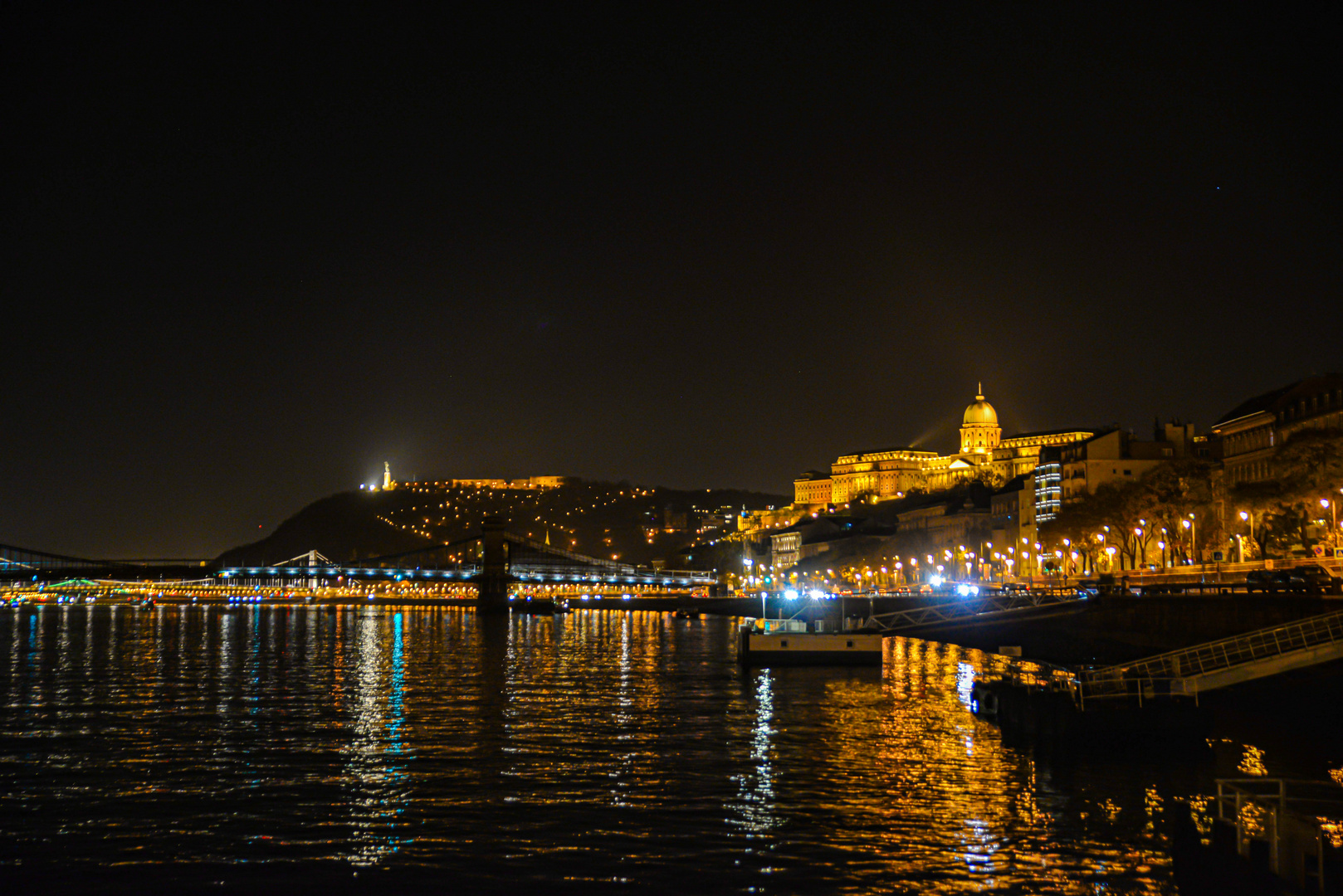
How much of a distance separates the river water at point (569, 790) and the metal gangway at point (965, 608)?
27.7 meters

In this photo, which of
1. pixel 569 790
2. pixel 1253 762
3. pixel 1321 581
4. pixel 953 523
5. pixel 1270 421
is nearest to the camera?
pixel 569 790

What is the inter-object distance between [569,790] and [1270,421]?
273 ft

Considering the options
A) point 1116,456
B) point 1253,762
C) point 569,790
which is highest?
point 1116,456

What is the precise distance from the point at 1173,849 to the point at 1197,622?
109ft

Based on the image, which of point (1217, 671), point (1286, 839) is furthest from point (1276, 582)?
point (1286, 839)

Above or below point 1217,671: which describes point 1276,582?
above

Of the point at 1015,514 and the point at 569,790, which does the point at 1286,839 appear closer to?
the point at 569,790

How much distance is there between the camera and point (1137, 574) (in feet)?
269

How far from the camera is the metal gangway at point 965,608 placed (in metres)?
75.9

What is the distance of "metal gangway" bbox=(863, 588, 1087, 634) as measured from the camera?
2990 inches

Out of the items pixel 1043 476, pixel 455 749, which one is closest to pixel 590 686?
pixel 455 749

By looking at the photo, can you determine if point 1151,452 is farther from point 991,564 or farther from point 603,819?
point 603,819

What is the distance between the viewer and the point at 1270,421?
93125mm

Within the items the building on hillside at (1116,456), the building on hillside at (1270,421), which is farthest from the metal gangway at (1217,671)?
the building on hillside at (1116,456)
